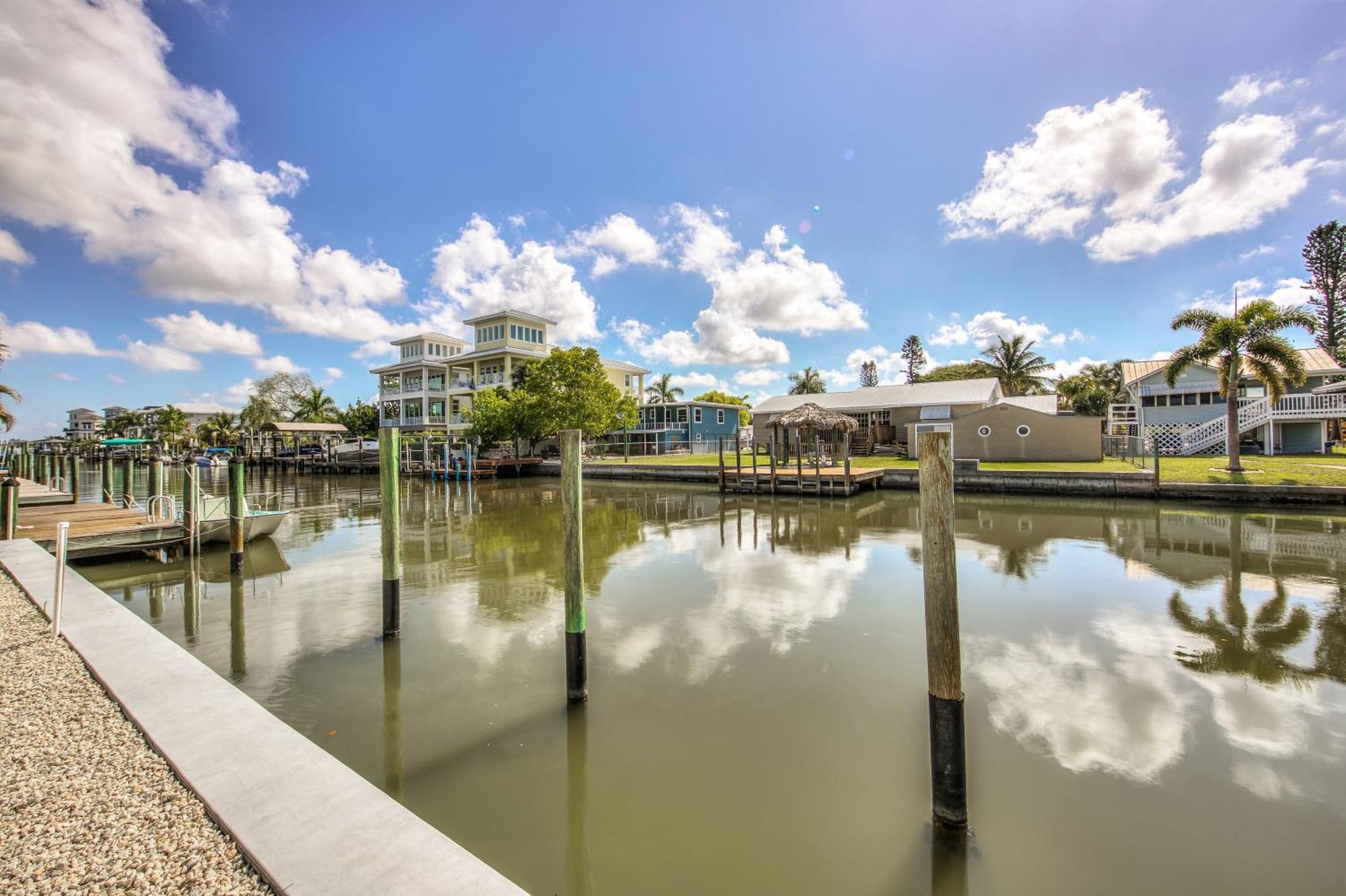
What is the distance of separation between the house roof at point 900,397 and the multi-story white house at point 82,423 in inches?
5357

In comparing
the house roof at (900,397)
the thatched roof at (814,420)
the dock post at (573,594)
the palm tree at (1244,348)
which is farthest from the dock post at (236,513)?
the house roof at (900,397)

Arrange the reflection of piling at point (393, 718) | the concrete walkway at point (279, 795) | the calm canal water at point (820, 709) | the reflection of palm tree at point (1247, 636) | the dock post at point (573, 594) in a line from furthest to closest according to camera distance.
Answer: the reflection of palm tree at point (1247, 636)
the dock post at point (573, 594)
the reflection of piling at point (393, 718)
the calm canal water at point (820, 709)
the concrete walkway at point (279, 795)

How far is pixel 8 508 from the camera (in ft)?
34.9

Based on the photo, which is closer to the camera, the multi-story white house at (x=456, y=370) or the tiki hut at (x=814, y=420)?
the tiki hut at (x=814, y=420)

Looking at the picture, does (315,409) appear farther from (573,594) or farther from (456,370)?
(573,594)

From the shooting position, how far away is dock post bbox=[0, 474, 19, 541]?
10.6 meters

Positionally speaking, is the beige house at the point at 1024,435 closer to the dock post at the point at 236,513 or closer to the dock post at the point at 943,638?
the dock post at the point at 943,638

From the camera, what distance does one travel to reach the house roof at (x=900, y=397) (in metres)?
32.7

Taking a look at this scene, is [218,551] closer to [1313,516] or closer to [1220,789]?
[1220,789]

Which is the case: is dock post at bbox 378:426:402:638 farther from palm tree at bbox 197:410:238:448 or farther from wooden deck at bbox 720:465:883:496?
palm tree at bbox 197:410:238:448

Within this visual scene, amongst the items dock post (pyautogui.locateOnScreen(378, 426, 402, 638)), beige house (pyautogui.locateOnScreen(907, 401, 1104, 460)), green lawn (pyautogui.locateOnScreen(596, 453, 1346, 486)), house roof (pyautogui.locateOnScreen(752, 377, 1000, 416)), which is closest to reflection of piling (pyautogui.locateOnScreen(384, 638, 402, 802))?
dock post (pyautogui.locateOnScreen(378, 426, 402, 638))

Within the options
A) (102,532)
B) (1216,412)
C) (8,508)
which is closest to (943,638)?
(102,532)

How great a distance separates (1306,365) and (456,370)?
5259cm

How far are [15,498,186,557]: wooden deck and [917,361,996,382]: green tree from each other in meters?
44.0
